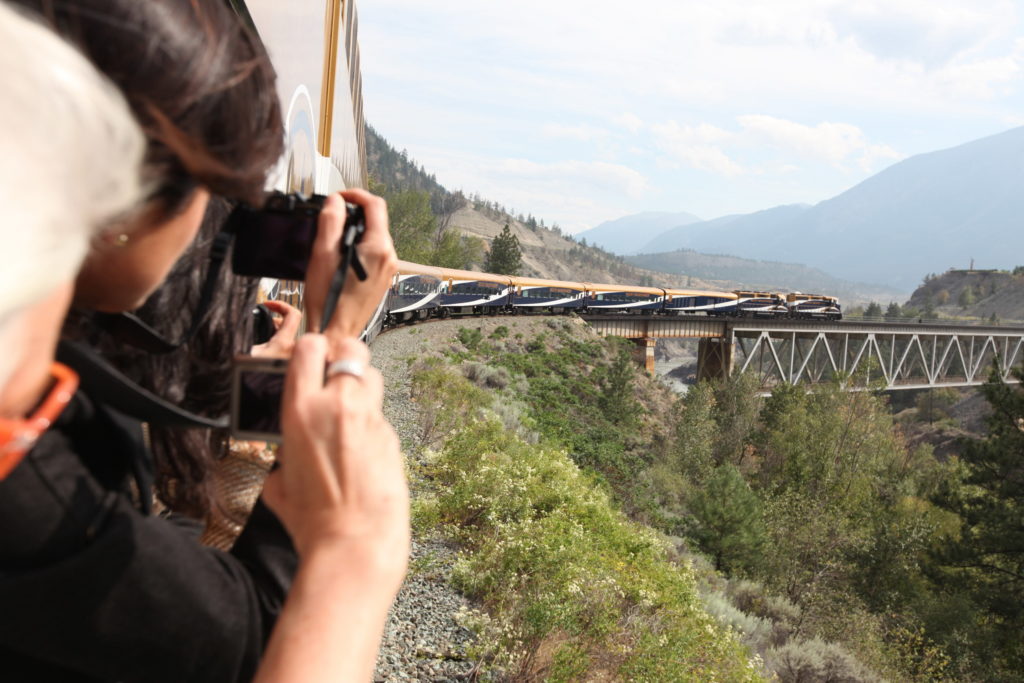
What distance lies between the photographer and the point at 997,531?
17438 millimetres

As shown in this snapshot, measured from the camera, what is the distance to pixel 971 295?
→ 410ft

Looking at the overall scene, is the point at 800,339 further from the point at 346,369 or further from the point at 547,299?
the point at 346,369

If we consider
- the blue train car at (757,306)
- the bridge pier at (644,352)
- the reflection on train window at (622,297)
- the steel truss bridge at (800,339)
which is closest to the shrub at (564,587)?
the steel truss bridge at (800,339)

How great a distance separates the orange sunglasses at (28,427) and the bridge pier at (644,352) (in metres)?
42.2

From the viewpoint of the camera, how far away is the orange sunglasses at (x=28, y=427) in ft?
1.98

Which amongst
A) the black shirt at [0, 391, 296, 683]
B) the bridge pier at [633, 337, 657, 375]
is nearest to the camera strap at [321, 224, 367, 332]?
the black shirt at [0, 391, 296, 683]

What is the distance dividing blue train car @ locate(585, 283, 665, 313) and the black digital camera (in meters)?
39.8

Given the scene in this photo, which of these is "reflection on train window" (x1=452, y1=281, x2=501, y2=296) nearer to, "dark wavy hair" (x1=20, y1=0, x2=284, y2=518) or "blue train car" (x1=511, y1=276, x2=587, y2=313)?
"blue train car" (x1=511, y1=276, x2=587, y2=313)

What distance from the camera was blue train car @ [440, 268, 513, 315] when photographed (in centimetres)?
3061

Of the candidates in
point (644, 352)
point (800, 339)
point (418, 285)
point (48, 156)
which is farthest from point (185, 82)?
point (800, 339)

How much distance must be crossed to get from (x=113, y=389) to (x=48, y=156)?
0.31m

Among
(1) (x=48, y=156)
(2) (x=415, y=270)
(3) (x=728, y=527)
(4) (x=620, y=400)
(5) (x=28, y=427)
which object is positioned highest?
(2) (x=415, y=270)

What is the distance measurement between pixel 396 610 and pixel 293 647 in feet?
17.3

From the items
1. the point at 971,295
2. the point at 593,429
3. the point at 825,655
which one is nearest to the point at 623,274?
the point at 971,295
